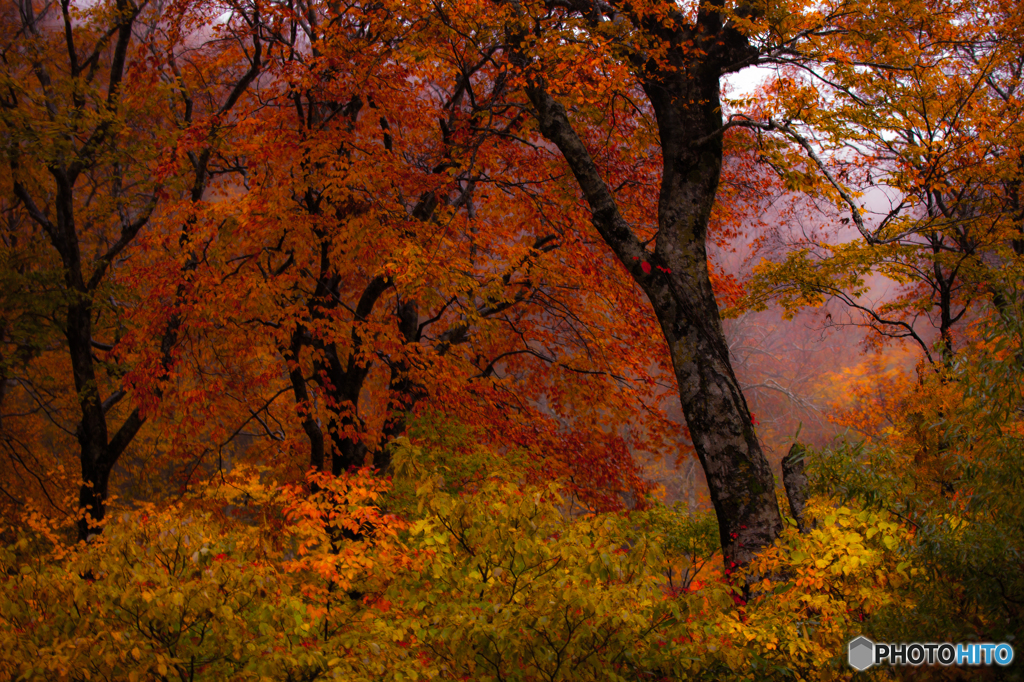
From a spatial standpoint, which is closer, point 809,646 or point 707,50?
point 809,646

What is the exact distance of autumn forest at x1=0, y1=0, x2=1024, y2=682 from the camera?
3.44 m

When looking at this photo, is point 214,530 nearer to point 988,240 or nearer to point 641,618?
point 641,618

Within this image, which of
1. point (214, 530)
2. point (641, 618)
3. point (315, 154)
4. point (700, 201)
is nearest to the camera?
point (641, 618)

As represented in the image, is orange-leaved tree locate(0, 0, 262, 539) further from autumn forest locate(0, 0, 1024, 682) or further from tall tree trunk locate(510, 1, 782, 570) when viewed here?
tall tree trunk locate(510, 1, 782, 570)

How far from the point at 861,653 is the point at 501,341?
932 cm

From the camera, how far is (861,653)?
9.99 ft

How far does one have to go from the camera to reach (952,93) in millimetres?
10562

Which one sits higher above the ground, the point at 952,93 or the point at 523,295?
the point at 952,93

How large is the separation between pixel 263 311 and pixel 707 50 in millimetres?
6420

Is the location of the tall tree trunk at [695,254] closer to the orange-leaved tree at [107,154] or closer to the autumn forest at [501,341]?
the autumn forest at [501,341]

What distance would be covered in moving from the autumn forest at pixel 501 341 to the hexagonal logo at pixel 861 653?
80 mm

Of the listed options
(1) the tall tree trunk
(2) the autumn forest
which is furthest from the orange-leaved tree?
(1) the tall tree trunk

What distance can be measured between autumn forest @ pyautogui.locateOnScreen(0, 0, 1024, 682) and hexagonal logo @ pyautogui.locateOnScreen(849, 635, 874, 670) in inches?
3.1

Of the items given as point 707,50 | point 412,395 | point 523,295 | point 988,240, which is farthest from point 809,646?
point 988,240
